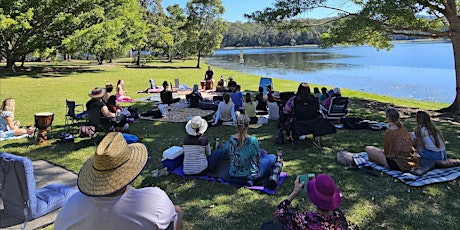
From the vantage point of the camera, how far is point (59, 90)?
48.7ft

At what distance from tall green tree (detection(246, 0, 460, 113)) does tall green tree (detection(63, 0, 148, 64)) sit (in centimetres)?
1573

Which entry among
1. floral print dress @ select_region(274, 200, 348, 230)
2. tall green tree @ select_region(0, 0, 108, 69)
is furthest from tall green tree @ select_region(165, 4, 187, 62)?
floral print dress @ select_region(274, 200, 348, 230)

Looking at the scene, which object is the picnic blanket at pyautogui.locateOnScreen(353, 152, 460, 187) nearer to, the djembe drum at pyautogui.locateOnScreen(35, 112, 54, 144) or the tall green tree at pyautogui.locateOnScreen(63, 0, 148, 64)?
the djembe drum at pyautogui.locateOnScreen(35, 112, 54, 144)

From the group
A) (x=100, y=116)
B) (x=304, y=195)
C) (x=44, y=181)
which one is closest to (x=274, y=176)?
(x=304, y=195)

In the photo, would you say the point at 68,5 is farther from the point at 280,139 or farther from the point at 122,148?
the point at 122,148

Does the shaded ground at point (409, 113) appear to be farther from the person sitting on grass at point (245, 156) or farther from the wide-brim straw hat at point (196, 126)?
the wide-brim straw hat at point (196, 126)

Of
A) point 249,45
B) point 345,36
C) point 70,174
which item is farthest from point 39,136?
point 249,45

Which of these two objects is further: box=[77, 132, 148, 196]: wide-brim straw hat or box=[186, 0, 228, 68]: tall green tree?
box=[186, 0, 228, 68]: tall green tree

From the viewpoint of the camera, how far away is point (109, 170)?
1.96 metres

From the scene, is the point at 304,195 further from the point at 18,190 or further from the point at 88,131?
the point at 88,131

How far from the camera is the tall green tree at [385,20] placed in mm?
8169

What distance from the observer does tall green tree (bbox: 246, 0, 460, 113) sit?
322 inches

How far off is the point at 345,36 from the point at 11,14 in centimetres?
2033

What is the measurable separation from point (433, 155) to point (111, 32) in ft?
79.8
